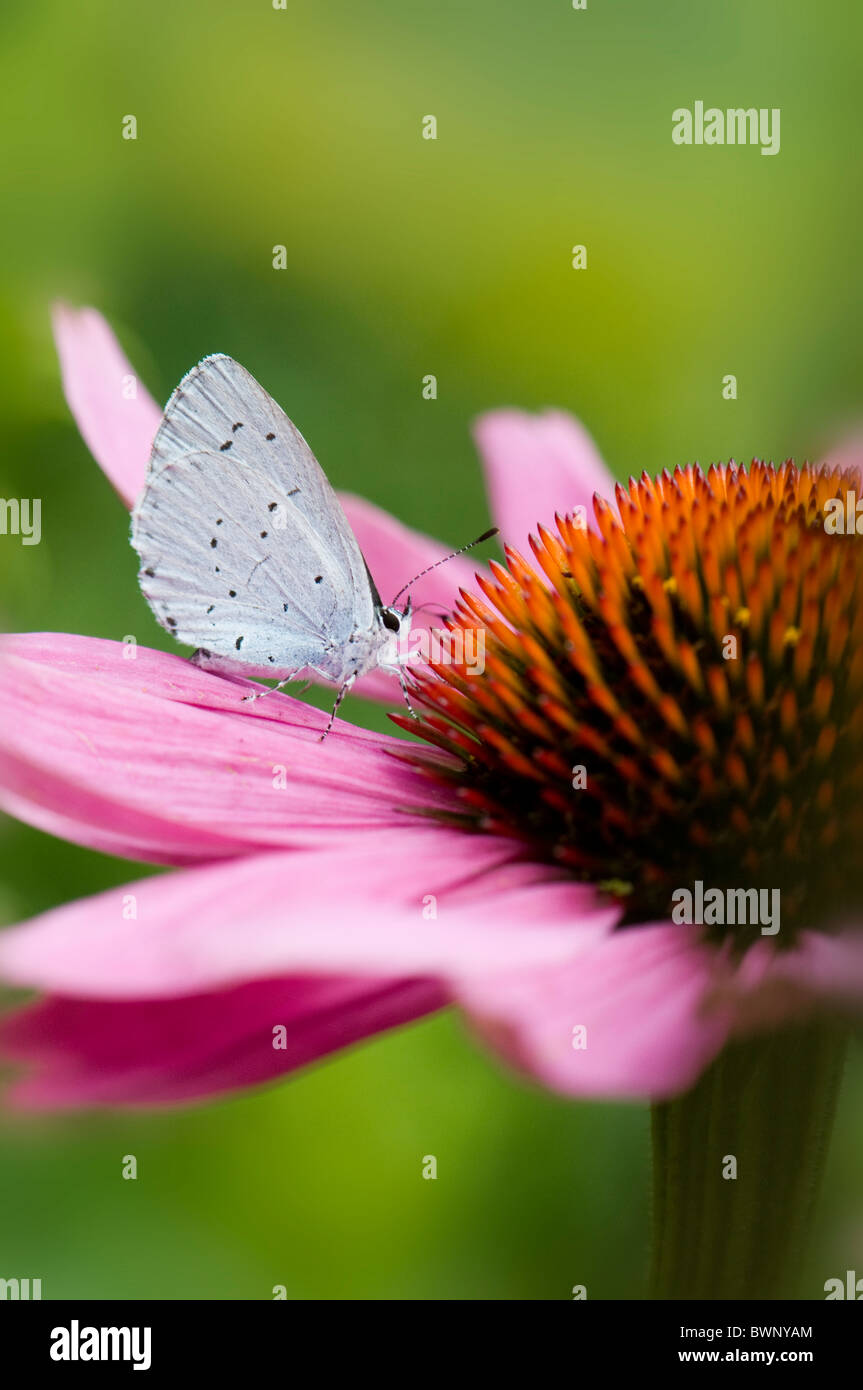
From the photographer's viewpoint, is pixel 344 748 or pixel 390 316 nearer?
pixel 344 748

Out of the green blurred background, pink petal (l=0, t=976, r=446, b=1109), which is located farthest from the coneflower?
the green blurred background

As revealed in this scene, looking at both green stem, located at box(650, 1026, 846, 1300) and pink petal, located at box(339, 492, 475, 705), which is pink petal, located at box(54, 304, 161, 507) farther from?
green stem, located at box(650, 1026, 846, 1300)

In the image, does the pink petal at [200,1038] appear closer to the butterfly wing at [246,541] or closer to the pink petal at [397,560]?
the butterfly wing at [246,541]

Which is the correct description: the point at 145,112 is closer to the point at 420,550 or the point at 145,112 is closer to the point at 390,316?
the point at 390,316

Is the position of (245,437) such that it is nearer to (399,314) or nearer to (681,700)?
(681,700)

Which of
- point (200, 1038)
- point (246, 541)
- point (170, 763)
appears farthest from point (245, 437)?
point (200, 1038)
